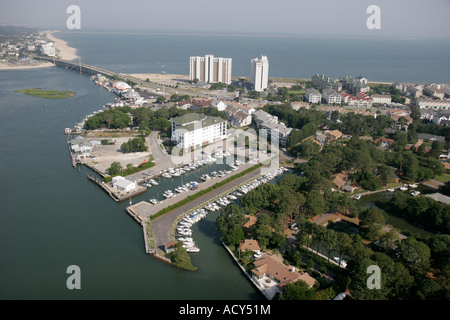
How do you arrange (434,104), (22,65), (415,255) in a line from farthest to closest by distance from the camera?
(22,65)
(434,104)
(415,255)

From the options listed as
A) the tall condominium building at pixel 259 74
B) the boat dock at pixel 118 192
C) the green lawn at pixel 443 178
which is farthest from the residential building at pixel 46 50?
the green lawn at pixel 443 178

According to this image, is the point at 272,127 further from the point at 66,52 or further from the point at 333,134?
the point at 66,52

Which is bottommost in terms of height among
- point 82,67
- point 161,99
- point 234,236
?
point 234,236

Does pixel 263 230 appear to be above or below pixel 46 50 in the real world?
below

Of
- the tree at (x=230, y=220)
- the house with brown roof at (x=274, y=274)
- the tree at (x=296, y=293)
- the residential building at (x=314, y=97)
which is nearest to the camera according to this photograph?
the tree at (x=296, y=293)

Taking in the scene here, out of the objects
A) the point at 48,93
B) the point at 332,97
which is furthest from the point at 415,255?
the point at 48,93

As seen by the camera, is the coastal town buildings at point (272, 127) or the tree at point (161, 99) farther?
the tree at point (161, 99)

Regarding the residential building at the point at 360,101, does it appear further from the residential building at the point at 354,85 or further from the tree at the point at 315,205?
the tree at the point at 315,205
